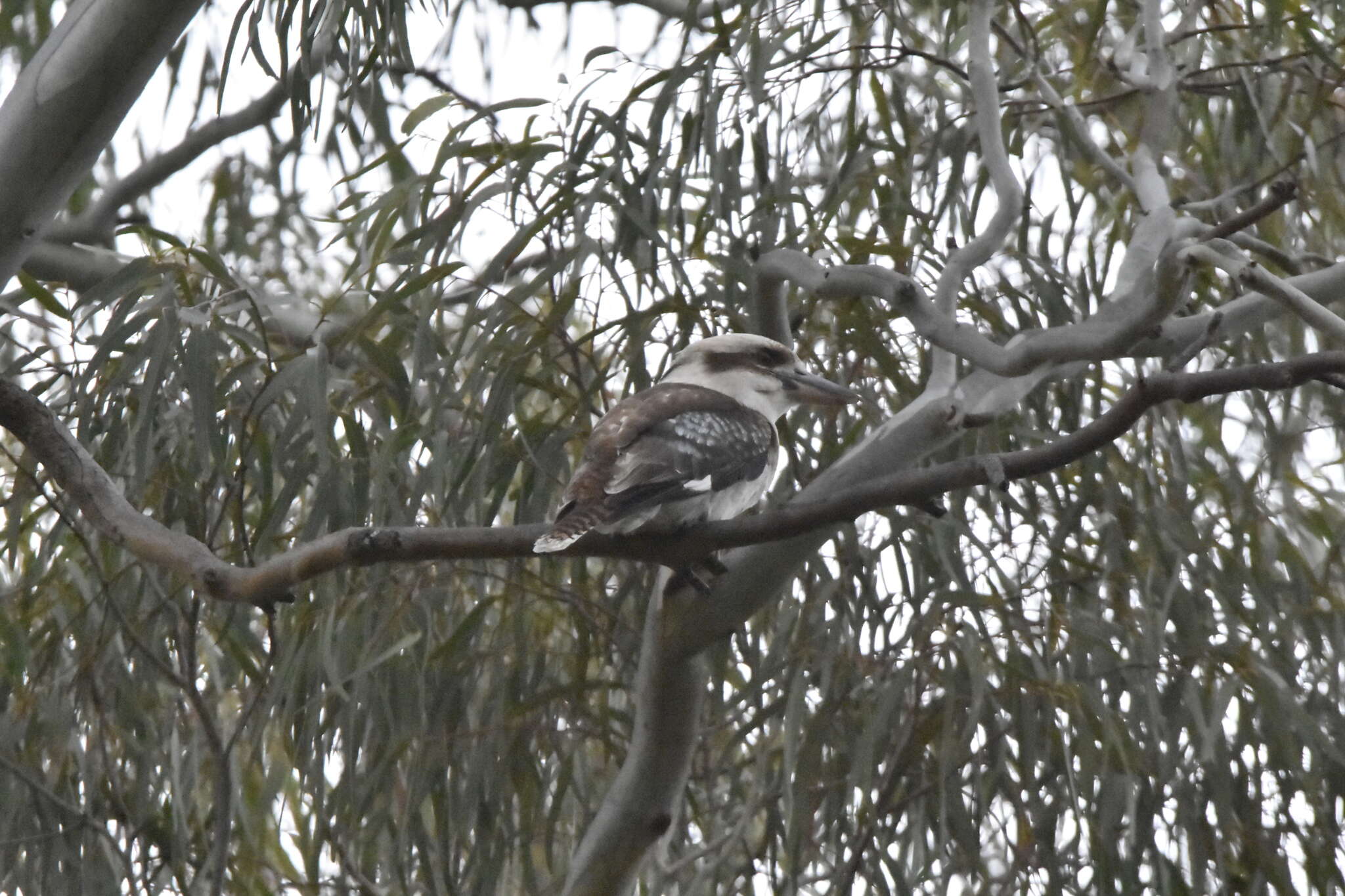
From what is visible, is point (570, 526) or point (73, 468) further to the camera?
point (73, 468)

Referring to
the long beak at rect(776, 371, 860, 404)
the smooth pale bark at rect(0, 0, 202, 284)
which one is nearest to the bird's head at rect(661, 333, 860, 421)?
the long beak at rect(776, 371, 860, 404)

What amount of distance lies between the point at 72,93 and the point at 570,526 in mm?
737

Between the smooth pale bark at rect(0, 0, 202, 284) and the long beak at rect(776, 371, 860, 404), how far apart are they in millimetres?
876

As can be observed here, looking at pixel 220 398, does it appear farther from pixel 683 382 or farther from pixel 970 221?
pixel 970 221

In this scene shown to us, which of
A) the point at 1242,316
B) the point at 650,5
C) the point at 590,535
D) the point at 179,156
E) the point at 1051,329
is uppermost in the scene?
the point at 650,5

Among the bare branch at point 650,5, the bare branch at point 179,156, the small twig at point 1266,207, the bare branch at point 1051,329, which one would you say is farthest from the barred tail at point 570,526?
the bare branch at point 179,156

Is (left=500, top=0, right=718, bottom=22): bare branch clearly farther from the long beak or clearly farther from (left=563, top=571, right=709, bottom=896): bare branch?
(left=563, top=571, right=709, bottom=896): bare branch

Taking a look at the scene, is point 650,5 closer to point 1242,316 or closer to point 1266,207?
point 1242,316

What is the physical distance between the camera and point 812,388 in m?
2.19

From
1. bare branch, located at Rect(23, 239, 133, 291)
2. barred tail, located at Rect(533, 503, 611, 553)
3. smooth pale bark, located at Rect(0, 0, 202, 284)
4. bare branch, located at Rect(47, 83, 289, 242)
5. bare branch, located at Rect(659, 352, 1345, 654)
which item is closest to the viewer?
bare branch, located at Rect(659, 352, 1345, 654)

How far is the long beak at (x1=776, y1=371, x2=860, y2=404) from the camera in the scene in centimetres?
218

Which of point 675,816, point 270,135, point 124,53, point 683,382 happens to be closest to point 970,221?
point 683,382

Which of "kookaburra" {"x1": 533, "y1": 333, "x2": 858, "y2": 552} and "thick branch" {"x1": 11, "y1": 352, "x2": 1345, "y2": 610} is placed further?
"kookaburra" {"x1": 533, "y1": 333, "x2": 858, "y2": 552}

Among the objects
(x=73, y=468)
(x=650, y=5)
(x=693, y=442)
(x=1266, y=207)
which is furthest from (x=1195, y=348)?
(x=650, y=5)
